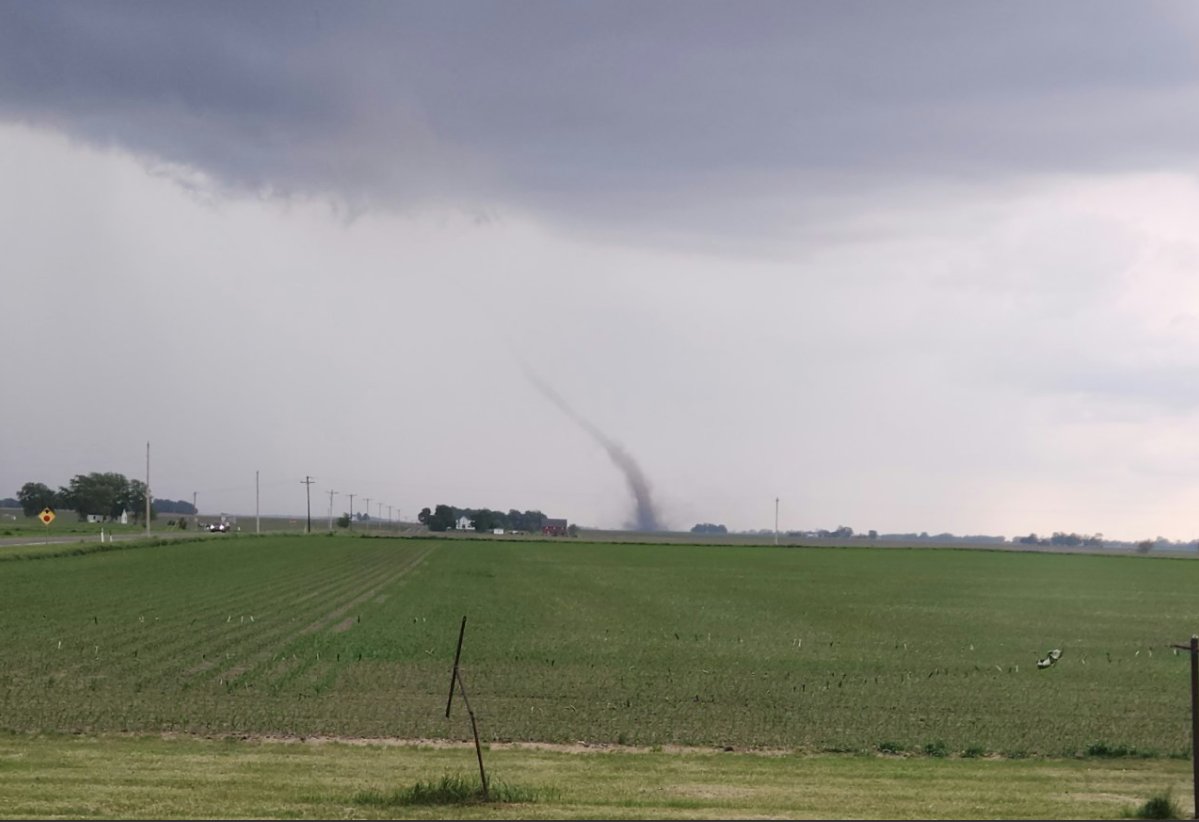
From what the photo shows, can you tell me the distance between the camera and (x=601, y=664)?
28.8 meters

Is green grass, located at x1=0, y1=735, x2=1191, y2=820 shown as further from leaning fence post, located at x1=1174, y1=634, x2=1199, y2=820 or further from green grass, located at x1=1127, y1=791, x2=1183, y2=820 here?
leaning fence post, located at x1=1174, y1=634, x2=1199, y2=820

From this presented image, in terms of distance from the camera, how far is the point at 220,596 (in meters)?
49.1

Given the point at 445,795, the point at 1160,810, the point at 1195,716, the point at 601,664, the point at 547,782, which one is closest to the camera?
the point at 1195,716

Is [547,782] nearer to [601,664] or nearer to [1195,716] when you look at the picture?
[1195,716]

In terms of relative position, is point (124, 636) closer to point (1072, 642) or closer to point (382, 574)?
point (1072, 642)

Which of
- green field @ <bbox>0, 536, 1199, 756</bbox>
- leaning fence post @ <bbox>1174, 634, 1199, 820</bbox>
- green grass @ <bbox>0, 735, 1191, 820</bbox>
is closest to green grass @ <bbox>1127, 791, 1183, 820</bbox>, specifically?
leaning fence post @ <bbox>1174, 634, 1199, 820</bbox>

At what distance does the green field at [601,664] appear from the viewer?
20141mm

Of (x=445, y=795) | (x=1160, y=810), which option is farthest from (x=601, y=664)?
(x=1160, y=810)

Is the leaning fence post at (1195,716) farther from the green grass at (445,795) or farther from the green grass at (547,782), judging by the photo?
the green grass at (445,795)

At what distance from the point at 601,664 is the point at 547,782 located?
1410 centimetres

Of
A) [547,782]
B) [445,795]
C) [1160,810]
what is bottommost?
[547,782]

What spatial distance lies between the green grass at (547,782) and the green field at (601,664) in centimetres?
156

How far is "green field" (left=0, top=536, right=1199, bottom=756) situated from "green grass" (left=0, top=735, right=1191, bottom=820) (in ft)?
5.12

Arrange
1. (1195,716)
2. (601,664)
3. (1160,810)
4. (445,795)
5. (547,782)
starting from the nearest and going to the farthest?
1. (1195,716)
2. (1160,810)
3. (445,795)
4. (547,782)
5. (601,664)
